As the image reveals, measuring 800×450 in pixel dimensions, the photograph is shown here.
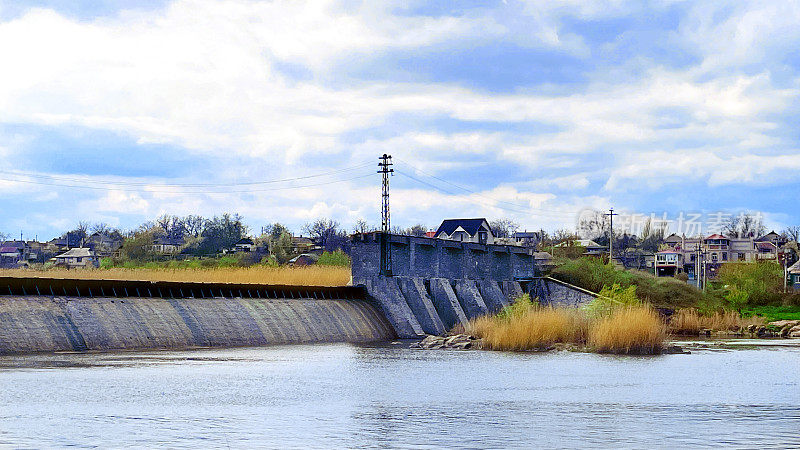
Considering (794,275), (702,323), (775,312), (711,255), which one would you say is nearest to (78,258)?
(711,255)

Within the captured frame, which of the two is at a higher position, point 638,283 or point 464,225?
point 464,225

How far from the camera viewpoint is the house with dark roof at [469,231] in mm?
104812

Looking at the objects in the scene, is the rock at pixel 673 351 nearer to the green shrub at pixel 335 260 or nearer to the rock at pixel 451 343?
the rock at pixel 451 343

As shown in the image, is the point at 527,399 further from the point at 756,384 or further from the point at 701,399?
the point at 756,384

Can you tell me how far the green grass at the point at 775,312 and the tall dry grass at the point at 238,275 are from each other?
111 ft

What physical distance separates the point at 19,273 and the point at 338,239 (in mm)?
89116

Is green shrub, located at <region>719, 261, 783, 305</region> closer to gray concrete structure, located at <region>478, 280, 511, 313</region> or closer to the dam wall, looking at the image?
the dam wall

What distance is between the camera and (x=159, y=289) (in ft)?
135

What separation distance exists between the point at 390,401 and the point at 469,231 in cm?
8253

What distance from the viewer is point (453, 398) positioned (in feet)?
80.0

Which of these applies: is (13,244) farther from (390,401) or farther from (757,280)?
(390,401)

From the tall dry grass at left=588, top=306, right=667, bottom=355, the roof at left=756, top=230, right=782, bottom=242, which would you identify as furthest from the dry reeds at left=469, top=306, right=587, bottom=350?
the roof at left=756, top=230, right=782, bottom=242

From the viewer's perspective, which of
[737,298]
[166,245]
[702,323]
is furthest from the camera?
[166,245]

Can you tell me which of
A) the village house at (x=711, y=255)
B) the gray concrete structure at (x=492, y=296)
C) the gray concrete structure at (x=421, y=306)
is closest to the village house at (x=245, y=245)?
the village house at (x=711, y=255)
